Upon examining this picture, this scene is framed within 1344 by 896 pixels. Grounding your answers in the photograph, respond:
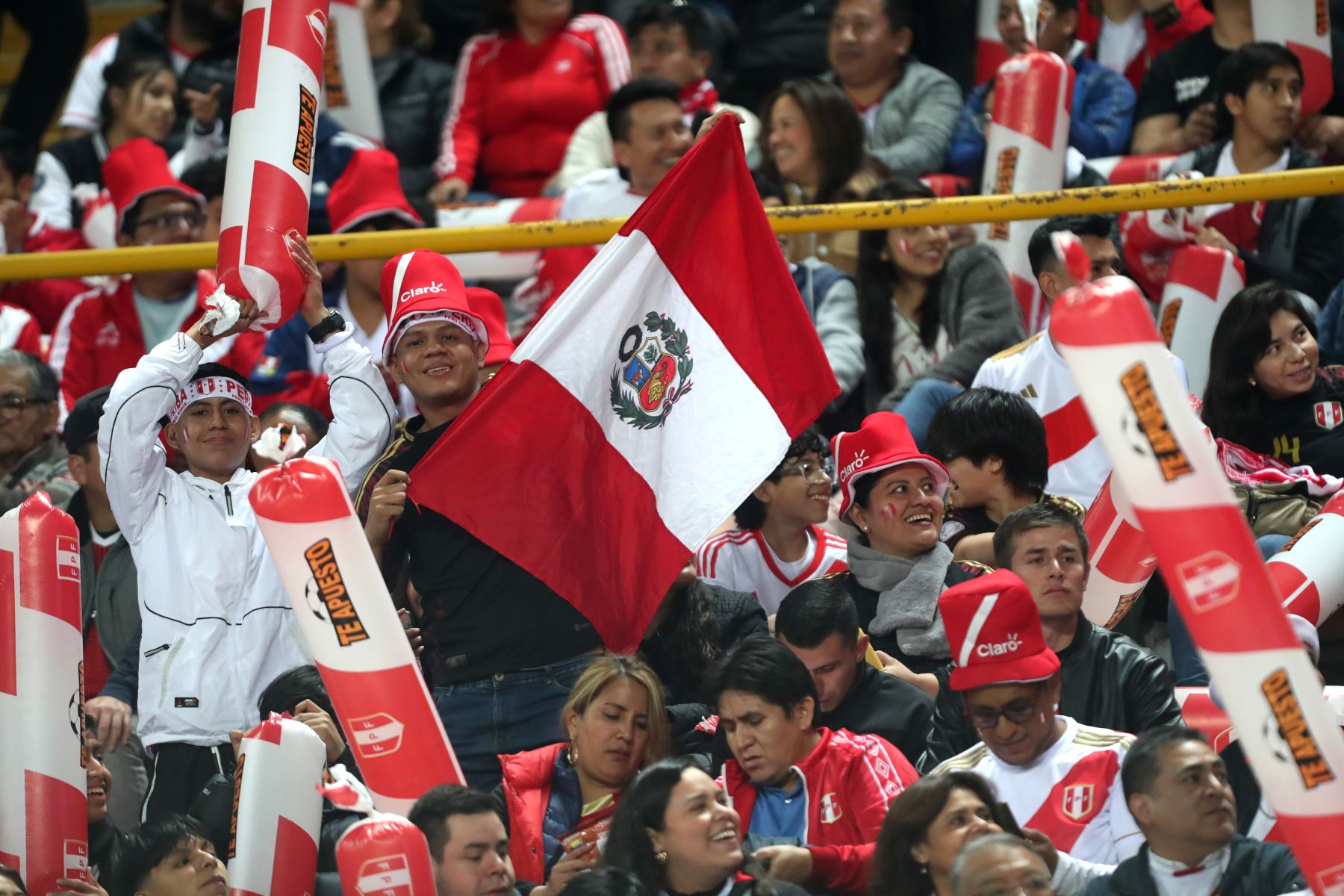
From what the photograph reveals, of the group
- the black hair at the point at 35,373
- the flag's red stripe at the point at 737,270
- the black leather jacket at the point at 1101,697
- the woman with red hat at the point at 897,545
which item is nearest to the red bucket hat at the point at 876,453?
the woman with red hat at the point at 897,545

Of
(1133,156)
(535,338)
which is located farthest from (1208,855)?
(1133,156)

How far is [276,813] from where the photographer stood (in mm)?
4566

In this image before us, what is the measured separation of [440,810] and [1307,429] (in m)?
3.14

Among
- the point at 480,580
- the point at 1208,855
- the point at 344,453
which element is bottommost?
the point at 1208,855

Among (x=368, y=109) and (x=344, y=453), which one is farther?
(x=368, y=109)

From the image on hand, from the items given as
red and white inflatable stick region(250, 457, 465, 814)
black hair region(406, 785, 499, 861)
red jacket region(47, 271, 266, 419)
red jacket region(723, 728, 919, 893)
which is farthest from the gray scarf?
red jacket region(47, 271, 266, 419)

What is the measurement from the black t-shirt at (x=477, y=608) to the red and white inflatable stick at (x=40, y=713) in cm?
93

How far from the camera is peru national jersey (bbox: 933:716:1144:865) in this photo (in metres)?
4.54

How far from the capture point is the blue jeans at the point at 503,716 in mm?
5238

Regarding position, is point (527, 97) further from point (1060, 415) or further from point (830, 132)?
point (1060, 415)

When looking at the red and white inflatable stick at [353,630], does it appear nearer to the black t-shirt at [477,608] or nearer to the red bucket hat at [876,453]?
the black t-shirt at [477,608]

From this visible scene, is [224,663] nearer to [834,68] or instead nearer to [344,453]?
[344,453]

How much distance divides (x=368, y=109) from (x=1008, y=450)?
4.05 m

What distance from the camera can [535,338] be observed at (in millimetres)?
5285
